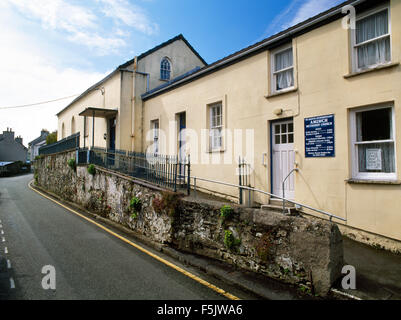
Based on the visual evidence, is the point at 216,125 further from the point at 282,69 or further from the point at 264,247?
the point at 264,247

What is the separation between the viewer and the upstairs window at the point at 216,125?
416 inches

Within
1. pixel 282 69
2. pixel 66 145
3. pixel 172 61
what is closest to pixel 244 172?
pixel 282 69

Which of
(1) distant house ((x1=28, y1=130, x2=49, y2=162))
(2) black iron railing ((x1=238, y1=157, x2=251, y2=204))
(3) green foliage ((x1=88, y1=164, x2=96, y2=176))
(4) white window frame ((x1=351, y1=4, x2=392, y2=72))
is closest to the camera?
(4) white window frame ((x1=351, y1=4, x2=392, y2=72))

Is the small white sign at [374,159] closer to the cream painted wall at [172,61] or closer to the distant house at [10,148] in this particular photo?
the cream painted wall at [172,61]

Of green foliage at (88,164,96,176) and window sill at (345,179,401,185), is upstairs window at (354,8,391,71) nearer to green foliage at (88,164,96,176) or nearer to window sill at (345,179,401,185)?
window sill at (345,179,401,185)

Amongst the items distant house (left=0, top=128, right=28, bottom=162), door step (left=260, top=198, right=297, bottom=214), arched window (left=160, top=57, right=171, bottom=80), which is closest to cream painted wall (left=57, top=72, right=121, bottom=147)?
arched window (left=160, top=57, right=171, bottom=80)

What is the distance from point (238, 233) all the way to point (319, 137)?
3.77 meters

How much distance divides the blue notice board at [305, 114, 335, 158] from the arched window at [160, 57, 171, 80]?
11768 mm

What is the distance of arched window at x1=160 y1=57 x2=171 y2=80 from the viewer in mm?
17078

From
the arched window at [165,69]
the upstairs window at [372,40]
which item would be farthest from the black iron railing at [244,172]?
the arched window at [165,69]

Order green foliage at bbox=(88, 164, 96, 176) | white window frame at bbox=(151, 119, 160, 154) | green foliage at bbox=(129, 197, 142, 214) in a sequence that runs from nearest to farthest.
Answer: green foliage at bbox=(129, 197, 142, 214), green foliage at bbox=(88, 164, 96, 176), white window frame at bbox=(151, 119, 160, 154)

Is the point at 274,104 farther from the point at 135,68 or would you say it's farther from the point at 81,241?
the point at 135,68

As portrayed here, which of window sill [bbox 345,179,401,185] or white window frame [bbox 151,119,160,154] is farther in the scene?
white window frame [bbox 151,119,160,154]

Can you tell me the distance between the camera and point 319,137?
723cm
